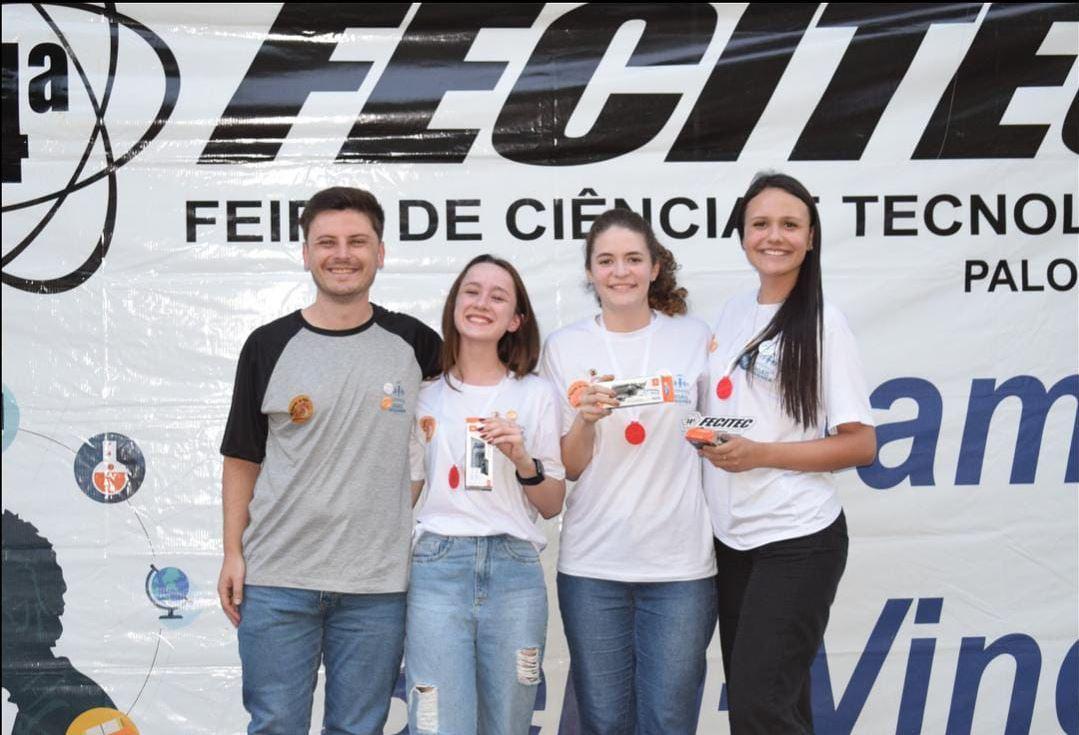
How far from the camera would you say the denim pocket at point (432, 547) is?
8.89 feet

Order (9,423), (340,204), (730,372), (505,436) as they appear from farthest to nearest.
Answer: (9,423) < (340,204) < (730,372) < (505,436)

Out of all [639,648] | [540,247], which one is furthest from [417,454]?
[540,247]

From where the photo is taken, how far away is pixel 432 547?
8.93 feet

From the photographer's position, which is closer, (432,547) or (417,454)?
(432,547)

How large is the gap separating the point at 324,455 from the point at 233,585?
0.42 metres

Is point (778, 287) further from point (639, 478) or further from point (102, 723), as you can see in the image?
point (102, 723)

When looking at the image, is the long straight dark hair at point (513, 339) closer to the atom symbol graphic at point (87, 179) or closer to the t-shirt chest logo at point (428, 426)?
the t-shirt chest logo at point (428, 426)

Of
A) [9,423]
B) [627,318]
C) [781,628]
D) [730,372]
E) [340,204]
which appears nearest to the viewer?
[781,628]

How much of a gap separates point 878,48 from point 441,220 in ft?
5.43

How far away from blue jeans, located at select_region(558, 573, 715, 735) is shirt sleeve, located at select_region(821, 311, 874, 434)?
590 mm

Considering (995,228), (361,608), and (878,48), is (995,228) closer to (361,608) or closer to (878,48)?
(878,48)

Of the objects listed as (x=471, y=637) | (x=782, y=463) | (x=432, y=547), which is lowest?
(x=471, y=637)

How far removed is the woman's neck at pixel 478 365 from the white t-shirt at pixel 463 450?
0.08ft

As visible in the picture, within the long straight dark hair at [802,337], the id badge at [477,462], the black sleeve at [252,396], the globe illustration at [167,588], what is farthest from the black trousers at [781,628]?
the globe illustration at [167,588]
